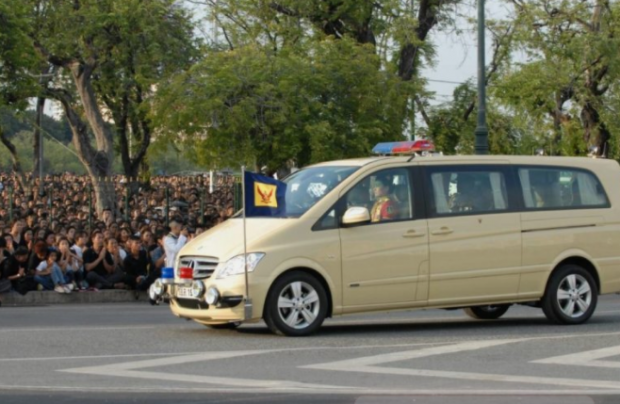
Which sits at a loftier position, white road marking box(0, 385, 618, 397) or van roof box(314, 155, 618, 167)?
van roof box(314, 155, 618, 167)

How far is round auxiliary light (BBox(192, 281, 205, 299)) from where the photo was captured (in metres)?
13.0

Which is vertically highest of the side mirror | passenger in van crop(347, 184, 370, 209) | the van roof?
the van roof

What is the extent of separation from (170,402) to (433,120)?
1047 inches

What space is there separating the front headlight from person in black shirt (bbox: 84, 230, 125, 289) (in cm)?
996

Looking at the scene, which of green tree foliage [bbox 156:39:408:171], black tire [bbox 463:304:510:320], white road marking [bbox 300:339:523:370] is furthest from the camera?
green tree foliage [bbox 156:39:408:171]

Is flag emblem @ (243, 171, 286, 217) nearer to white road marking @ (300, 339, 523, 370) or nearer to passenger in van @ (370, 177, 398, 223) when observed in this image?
passenger in van @ (370, 177, 398, 223)

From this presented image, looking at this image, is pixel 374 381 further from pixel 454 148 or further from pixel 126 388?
pixel 454 148

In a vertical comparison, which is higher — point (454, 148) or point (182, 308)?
point (454, 148)

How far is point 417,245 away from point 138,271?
32.8ft

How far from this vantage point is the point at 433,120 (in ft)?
115

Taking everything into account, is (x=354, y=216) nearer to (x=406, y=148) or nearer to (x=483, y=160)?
(x=406, y=148)

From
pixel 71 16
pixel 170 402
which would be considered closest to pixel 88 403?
pixel 170 402

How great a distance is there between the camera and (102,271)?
74.1ft

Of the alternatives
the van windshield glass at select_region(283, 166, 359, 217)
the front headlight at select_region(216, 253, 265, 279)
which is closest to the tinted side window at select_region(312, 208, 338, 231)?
the van windshield glass at select_region(283, 166, 359, 217)
